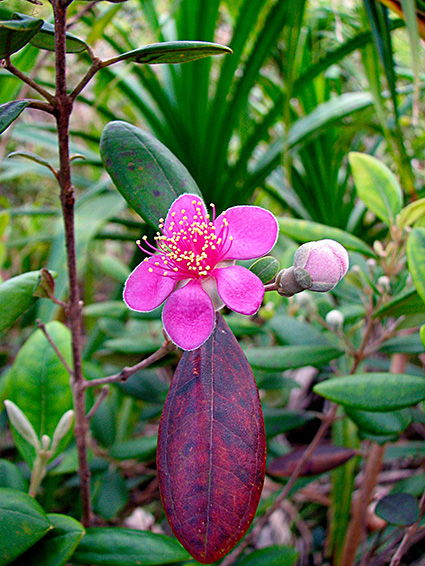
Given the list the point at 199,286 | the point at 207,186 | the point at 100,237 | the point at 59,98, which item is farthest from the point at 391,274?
the point at 100,237

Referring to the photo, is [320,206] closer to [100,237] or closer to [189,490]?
[100,237]

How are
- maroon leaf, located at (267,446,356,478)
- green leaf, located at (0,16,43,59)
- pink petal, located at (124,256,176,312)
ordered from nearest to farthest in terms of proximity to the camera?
green leaf, located at (0,16,43,59) → pink petal, located at (124,256,176,312) → maroon leaf, located at (267,446,356,478)

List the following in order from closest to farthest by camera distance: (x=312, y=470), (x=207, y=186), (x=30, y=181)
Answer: (x=312, y=470)
(x=207, y=186)
(x=30, y=181)

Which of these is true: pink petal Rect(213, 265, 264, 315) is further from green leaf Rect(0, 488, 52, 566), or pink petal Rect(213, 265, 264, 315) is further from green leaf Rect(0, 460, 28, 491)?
green leaf Rect(0, 460, 28, 491)

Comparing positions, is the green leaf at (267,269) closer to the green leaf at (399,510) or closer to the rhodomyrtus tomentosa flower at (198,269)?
the rhodomyrtus tomentosa flower at (198,269)

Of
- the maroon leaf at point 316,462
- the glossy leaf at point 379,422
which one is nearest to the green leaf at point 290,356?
the glossy leaf at point 379,422

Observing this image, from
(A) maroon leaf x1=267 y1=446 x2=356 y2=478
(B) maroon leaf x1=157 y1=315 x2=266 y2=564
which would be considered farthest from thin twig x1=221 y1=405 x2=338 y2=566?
(B) maroon leaf x1=157 y1=315 x2=266 y2=564

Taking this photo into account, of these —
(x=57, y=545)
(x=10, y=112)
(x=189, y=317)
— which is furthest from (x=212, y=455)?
(x=10, y=112)
